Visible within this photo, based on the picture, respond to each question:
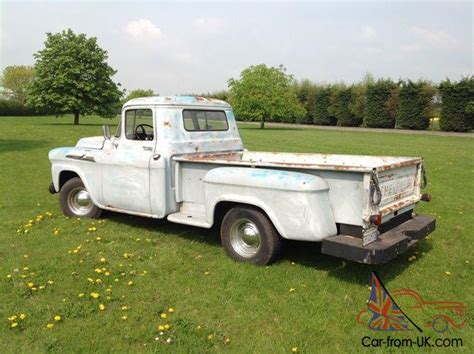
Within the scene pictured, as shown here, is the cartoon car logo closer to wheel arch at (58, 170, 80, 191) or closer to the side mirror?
the side mirror

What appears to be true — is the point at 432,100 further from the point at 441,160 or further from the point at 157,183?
the point at 157,183

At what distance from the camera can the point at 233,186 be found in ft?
17.6

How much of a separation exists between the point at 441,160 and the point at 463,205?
7551mm

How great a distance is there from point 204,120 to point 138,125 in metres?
1.00

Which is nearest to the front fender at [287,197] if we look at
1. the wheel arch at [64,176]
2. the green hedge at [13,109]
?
the wheel arch at [64,176]

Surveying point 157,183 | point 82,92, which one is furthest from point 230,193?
point 82,92

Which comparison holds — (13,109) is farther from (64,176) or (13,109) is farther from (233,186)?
(233,186)

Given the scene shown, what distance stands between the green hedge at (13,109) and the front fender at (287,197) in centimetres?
5456

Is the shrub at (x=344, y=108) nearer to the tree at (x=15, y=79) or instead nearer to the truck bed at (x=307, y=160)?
the truck bed at (x=307, y=160)

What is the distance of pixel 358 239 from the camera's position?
4.76 meters

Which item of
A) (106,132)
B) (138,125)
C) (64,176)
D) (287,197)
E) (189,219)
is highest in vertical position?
(138,125)

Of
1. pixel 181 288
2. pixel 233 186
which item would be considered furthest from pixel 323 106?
pixel 181 288

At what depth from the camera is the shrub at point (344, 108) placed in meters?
43.6

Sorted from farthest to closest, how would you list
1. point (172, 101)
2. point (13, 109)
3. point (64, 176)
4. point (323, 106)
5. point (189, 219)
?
point (13, 109) → point (323, 106) → point (64, 176) → point (172, 101) → point (189, 219)
